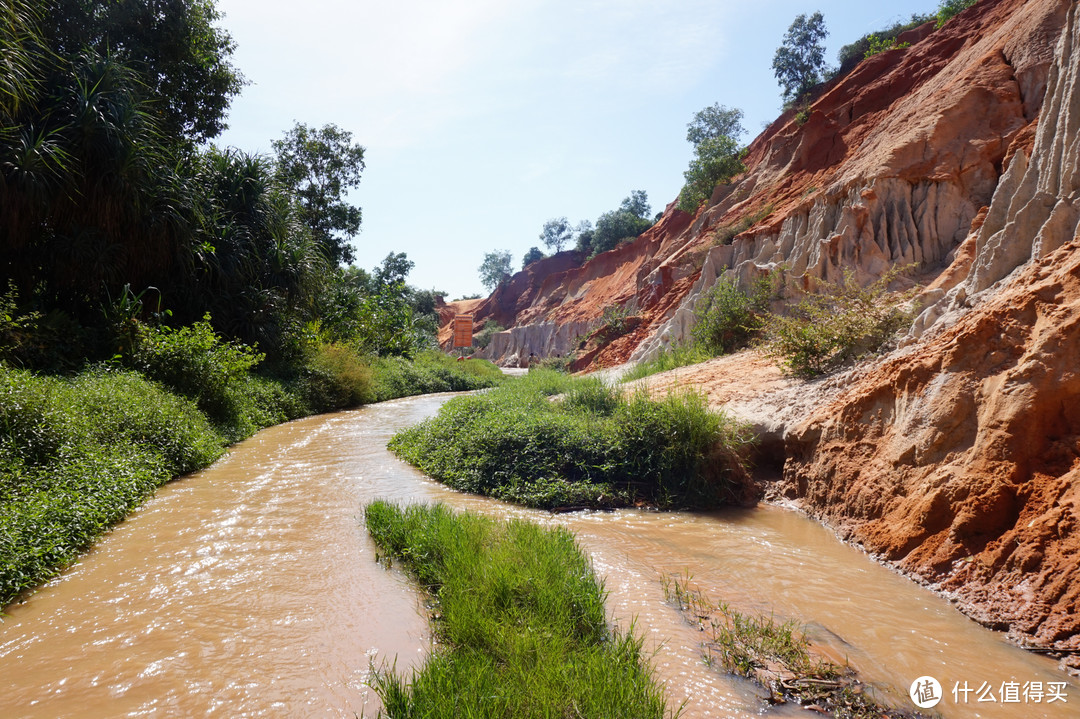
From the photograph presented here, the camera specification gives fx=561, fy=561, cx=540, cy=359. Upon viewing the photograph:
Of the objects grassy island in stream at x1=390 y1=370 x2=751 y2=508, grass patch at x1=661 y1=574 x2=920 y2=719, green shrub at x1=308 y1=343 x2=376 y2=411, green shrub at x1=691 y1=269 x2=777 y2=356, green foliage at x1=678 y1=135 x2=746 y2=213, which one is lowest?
grass patch at x1=661 y1=574 x2=920 y2=719

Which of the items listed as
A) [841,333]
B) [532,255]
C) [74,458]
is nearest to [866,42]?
[841,333]

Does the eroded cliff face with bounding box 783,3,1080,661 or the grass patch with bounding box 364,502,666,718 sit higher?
the eroded cliff face with bounding box 783,3,1080,661

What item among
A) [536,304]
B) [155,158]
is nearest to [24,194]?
[155,158]

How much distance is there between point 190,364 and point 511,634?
28.3 feet

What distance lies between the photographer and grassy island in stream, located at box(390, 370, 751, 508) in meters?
6.41

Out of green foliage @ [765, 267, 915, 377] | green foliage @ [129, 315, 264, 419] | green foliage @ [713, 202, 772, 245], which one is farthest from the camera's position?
green foliage @ [713, 202, 772, 245]

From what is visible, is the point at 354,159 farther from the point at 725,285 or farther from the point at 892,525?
the point at 892,525

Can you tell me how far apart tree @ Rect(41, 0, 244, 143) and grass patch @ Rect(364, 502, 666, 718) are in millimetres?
12724

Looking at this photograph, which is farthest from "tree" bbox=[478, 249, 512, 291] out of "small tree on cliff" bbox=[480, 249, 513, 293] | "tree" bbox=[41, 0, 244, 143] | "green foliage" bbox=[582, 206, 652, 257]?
"tree" bbox=[41, 0, 244, 143]

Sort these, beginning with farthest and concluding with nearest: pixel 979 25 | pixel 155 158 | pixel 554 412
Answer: pixel 979 25, pixel 155 158, pixel 554 412

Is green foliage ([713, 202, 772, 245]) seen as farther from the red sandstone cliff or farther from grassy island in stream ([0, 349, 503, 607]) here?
grassy island in stream ([0, 349, 503, 607])

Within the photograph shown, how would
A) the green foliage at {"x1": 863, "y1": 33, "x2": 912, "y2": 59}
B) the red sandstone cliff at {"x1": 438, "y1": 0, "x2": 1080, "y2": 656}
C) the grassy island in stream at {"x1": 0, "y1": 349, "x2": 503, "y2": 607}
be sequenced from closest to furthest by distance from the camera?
1. the red sandstone cliff at {"x1": 438, "y1": 0, "x2": 1080, "y2": 656}
2. the grassy island in stream at {"x1": 0, "y1": 349, "x2": 503, "y2": 607}
3. the green foliage at {"x1": 863, "y1": 33, "x2": 912, "y2": 59}

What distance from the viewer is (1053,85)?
24.9 ft

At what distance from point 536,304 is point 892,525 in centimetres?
4853
